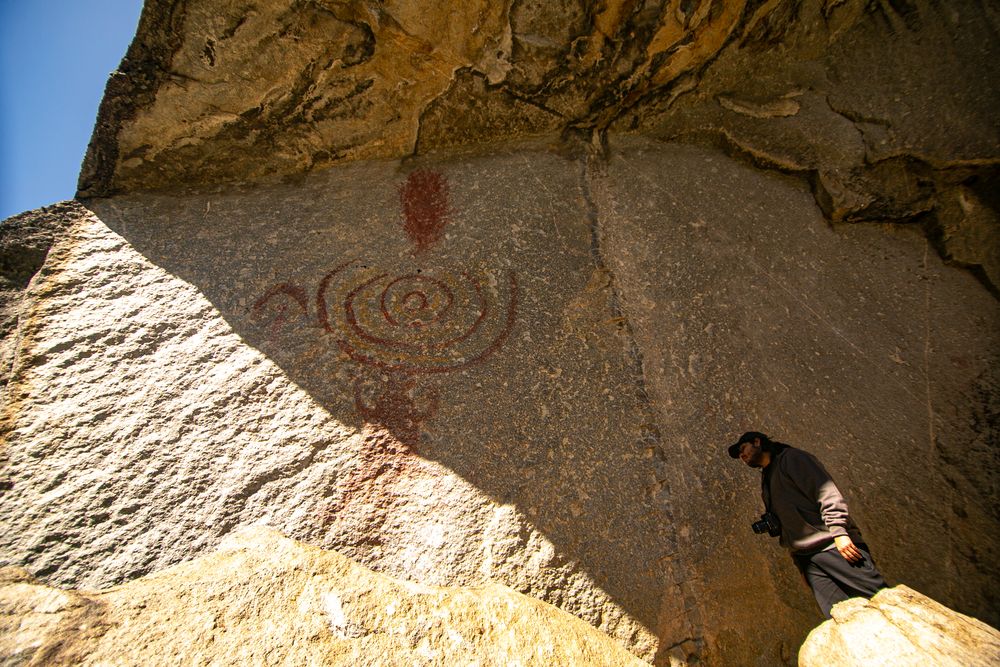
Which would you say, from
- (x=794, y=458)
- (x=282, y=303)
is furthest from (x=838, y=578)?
(x=282, y=303)

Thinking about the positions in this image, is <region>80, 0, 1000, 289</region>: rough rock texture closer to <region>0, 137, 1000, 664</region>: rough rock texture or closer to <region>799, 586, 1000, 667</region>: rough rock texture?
<region>0, 137, 1000, 664</region>: rough rock texture

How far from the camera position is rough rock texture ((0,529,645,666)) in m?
→ 1.08

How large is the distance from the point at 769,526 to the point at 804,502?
0.13 m

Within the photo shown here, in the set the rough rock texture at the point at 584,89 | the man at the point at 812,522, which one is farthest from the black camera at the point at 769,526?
the rough rock texture at the point at 584,89

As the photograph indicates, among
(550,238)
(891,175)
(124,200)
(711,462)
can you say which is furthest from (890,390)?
(124,200)

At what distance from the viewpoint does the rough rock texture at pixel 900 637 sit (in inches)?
42.4

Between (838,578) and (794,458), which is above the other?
(794,458)

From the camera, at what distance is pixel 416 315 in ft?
6.52

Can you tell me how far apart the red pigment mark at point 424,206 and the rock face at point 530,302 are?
0.7 inches

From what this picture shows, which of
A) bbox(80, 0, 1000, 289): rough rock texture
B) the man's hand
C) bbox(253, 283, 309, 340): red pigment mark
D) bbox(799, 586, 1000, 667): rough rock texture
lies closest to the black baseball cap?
the man's hand

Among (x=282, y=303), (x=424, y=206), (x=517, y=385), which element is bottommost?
(x=517, y=385)

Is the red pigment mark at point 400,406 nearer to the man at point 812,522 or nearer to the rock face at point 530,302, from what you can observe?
the rock face at point 530,302

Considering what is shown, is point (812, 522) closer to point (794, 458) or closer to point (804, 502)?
point (804, 502)

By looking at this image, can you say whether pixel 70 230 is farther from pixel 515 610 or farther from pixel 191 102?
pixel 515 610
